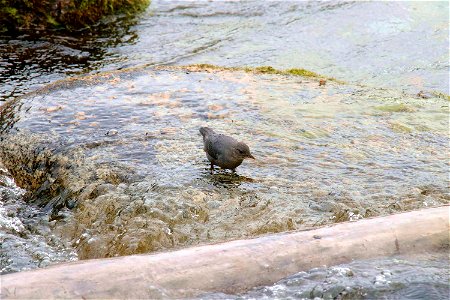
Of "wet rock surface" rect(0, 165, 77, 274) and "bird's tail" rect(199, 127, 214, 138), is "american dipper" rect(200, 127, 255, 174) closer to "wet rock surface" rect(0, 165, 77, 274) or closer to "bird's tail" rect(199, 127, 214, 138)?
"bird's tail" rect(199, 127, 214, 138)

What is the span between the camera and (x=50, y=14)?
11.0m

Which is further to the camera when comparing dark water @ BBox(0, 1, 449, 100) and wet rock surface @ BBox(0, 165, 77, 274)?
dark water @ BBox(0, 1, 449, 100)

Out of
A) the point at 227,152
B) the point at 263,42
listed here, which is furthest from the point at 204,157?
the point at 263,42

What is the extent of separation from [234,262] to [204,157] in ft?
8.88

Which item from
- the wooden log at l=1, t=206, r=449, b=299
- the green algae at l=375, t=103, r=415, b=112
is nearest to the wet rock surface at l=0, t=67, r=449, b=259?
the green algae at l=375, t=103, r=415, b=112

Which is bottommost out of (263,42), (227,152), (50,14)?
(263,42)

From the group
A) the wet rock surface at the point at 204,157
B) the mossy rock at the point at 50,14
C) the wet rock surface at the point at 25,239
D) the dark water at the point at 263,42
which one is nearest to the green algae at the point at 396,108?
the wet rock surface at the point at 204,157

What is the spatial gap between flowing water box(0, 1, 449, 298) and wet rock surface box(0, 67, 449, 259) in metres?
0.02

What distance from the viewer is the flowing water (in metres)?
5.01

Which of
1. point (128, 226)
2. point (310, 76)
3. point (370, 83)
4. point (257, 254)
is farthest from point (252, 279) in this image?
point (370, 83)

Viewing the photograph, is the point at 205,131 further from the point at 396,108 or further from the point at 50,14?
the point at 50,14

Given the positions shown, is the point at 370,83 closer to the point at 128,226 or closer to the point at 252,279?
the point at 128,226

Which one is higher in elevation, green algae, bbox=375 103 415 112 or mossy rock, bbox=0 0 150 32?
mossy rock, bbox=0 0 150 32

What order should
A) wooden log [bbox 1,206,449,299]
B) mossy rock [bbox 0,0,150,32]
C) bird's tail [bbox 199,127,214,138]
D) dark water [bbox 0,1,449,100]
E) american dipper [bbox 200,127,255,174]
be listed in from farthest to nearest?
mossy rock [bbox 0,0,150,32], dark water [bbox 0,1,449,100], bird's tail [bbox 199,127,214,138], american dipper [bbox 200,127,255,174], wooden log [bbox 1,206,449,299]
